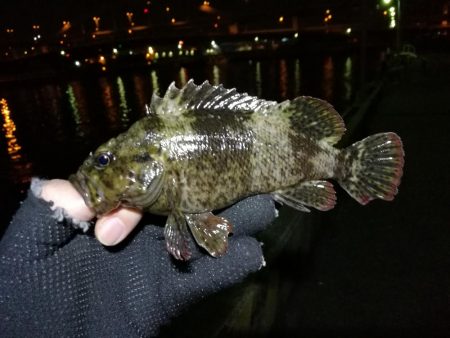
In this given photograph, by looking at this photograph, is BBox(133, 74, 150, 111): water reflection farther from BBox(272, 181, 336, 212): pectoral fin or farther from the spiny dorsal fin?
BBox(272, 181, 336, 212): pectoral fin

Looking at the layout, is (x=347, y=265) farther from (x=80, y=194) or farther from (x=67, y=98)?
(x=67, y=98)

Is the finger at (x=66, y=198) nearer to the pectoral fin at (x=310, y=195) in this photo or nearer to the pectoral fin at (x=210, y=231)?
the pectoral fin at (x=210, y=231)

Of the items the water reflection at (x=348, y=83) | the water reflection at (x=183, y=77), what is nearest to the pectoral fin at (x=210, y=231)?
the water reflection at (x=348, y=83)

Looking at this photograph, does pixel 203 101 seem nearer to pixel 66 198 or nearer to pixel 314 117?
pixel 314 117

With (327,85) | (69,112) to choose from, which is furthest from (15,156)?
(327,85)

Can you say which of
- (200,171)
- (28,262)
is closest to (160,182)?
(200,171)

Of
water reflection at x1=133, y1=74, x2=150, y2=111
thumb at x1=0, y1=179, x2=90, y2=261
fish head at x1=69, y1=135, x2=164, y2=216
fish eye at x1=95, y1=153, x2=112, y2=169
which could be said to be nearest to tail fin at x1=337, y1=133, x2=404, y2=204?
fish head at x1=69, y1=135, x2=164, y2=216
